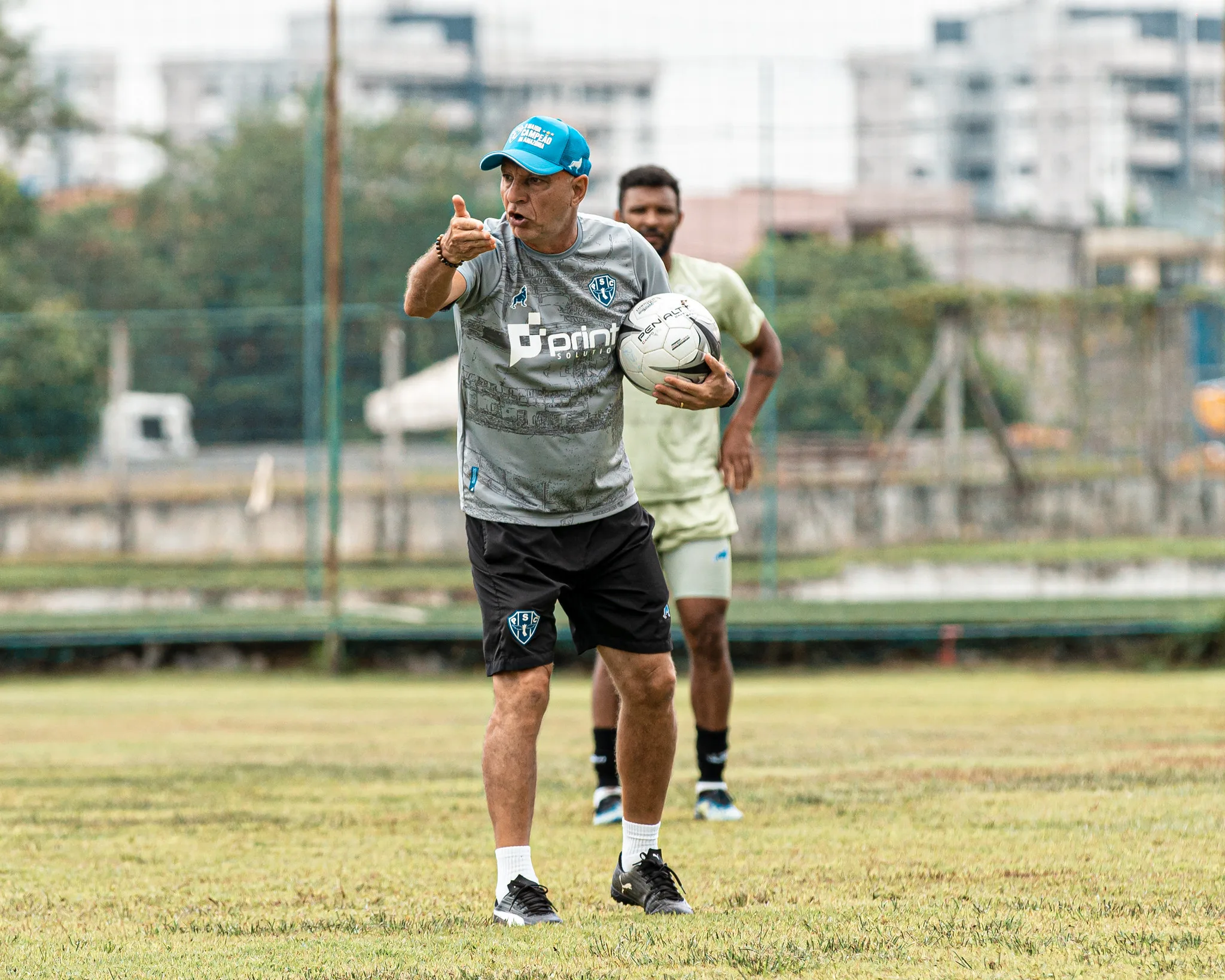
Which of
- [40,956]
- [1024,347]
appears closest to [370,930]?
[40,956]

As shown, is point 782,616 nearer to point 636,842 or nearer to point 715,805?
point 715,805

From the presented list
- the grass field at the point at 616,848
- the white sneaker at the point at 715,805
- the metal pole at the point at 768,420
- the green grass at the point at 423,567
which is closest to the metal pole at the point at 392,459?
the green grass at the point at 423,567

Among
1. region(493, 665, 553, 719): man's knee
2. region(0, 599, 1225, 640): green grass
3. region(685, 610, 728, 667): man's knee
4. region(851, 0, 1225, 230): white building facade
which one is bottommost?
region(0, 599, 1225, 640): green grass

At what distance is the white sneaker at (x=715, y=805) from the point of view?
20.2 ft

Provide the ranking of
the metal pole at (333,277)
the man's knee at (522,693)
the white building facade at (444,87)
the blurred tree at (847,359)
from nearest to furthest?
the man's knee at (522,693) < the metal pole at (333,277) < the blurred tree at (847,359) < the white building facade at (444,87)

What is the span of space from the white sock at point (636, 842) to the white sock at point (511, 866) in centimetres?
32

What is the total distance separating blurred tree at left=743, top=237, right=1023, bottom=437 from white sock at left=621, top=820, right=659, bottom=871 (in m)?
12.9

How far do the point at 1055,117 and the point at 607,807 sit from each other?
51.6ft

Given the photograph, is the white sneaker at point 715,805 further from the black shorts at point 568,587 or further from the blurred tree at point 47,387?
the blurred tree at point 47,387

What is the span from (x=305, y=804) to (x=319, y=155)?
444 inches

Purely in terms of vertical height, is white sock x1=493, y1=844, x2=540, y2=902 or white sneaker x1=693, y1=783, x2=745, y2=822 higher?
white sock x1=493, y1=844, x2=540, y2=902

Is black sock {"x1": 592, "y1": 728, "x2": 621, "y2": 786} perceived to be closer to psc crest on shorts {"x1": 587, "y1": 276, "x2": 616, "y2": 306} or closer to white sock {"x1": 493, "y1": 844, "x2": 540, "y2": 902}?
white sock {"x1": 493, "y1": 844, "x2": 540, "y2": 902}

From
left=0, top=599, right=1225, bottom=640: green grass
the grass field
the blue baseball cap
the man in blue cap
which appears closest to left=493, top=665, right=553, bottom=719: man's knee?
the man in blue cap

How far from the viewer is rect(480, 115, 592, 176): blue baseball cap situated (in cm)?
434
